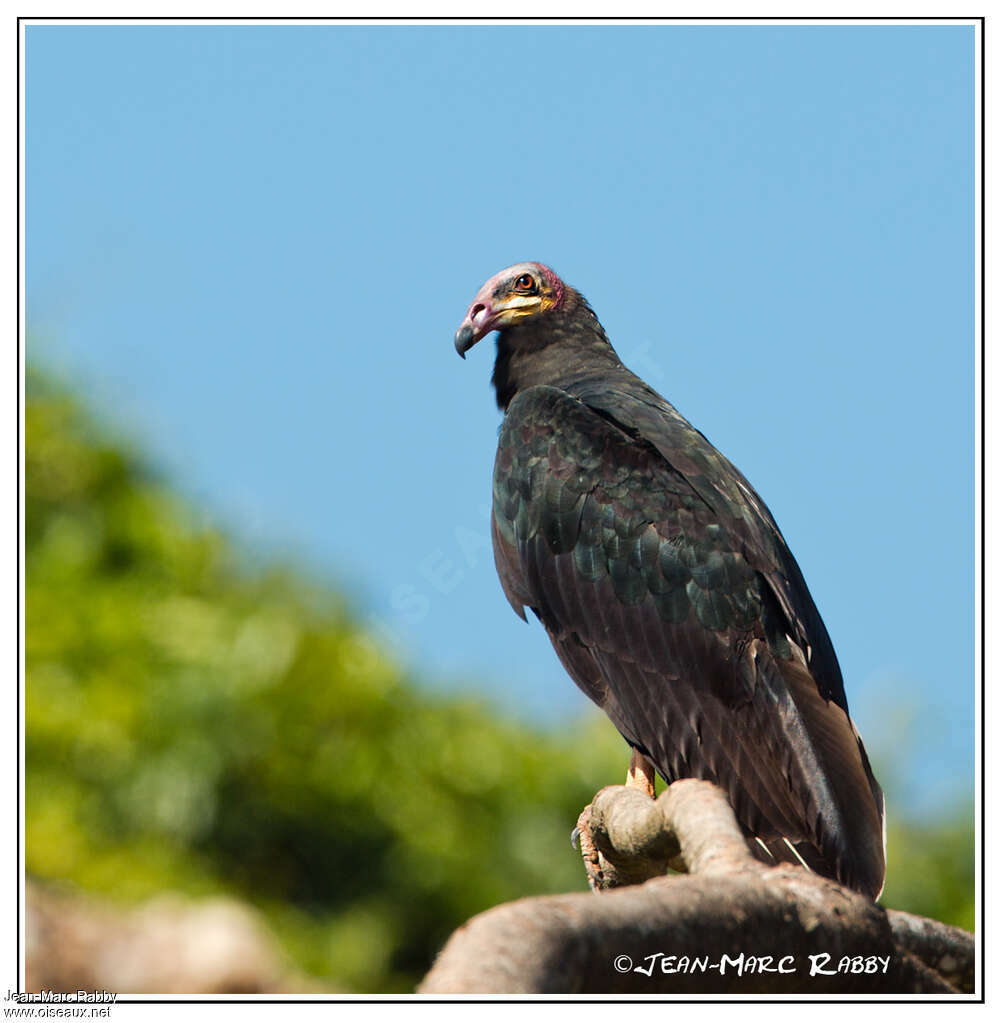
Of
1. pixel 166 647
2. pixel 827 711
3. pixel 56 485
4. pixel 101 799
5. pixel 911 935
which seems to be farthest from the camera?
pixel 56 485

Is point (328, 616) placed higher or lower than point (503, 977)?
higher

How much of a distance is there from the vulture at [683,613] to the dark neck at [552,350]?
46cm

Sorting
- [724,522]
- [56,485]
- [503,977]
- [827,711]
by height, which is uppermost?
[56,485]

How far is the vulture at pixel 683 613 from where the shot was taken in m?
4.90

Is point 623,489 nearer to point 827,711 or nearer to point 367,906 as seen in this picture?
point 827,711

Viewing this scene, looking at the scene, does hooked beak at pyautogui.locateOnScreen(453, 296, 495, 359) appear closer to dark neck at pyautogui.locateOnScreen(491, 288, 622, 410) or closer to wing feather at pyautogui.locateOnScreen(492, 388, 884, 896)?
dark neck at pyautogui.locateOnScreen(491, 288, 622, 410)

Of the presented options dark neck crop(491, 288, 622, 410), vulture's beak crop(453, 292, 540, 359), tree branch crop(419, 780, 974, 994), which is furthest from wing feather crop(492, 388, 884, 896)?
tree branch crop(419, 780, 974, 994)

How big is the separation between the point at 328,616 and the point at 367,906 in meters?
4.38

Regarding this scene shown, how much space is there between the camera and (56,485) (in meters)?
19.8

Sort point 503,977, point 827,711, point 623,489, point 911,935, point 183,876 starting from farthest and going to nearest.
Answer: point 183,876
point 623,489
point 827,711
point 911,935
point 503,977

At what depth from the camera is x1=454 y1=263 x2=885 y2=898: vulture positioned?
16.1 feet

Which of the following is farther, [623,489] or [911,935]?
Result: [623,489]

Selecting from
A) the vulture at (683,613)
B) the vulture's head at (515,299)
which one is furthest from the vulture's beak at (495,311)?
the vulture at (683,613)

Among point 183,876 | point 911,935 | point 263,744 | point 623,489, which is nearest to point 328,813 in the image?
point 263,744
